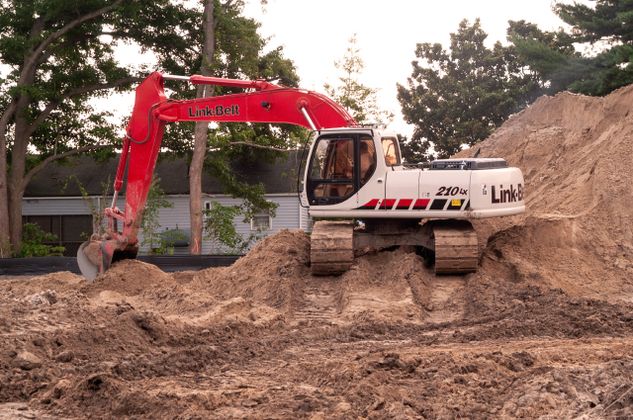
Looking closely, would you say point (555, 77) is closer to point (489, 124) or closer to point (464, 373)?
point (489, 124)

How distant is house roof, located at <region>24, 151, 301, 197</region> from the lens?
31422 millimetres

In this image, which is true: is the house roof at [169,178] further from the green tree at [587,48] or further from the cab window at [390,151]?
the cab window at [390,151]

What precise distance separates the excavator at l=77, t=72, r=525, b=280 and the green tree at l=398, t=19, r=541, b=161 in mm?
24004

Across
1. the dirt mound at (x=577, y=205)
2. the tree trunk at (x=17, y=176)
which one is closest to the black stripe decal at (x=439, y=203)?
the dirt mound at (x=577, y=205)

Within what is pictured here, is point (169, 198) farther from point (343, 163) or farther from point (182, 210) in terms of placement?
point (343, 163)

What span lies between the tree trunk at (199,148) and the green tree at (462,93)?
48.9ft

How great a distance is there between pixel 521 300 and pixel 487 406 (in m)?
5.47

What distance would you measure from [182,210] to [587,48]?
14.2 m

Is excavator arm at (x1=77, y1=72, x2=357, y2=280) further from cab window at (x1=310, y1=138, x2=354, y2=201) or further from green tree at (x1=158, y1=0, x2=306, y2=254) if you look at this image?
green tree at (x1=158, y1=0, x2=306, y2=254)

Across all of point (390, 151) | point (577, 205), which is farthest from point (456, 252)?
point (577, 205)

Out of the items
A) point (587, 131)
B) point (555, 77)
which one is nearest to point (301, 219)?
point (555, 77)

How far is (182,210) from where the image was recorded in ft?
105

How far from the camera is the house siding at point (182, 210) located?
30797 mm

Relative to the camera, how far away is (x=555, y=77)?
28812 mm
